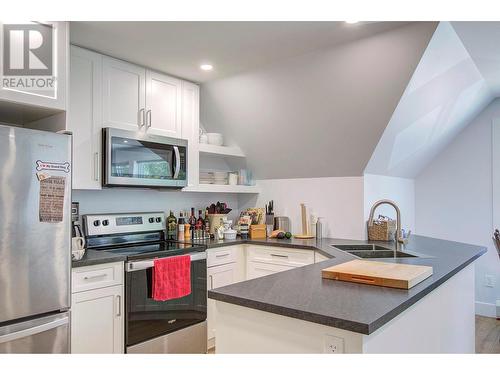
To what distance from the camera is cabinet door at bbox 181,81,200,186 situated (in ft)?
11.5

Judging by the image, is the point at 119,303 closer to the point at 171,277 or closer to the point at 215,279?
the point at 171,277

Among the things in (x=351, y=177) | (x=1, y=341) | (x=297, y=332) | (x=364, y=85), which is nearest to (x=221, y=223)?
(x=351, y=177)

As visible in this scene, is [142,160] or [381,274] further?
[142,160]

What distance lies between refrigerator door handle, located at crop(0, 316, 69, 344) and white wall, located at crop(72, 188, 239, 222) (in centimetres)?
109

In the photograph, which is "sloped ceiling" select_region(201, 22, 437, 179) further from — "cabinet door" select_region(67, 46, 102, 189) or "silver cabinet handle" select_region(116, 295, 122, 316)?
"silver cabinet handle" select_region(116, 295, 122, 316)

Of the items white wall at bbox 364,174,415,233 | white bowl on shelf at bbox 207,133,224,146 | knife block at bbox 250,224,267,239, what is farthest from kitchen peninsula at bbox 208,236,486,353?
white bowl on shelf at bbox 207,133,224,146

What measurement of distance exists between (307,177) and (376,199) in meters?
0.70

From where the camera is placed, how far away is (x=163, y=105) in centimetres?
332

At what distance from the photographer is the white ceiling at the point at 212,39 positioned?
2.42m

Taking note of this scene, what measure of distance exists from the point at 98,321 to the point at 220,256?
1.15 meters

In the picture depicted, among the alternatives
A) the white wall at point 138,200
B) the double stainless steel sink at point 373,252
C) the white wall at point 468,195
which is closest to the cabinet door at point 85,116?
the white wall at point 138,200

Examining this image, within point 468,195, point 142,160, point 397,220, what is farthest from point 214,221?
point 468,195

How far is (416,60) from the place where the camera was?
2.56 m

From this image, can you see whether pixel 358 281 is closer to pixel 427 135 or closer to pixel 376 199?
pixel 376 199
